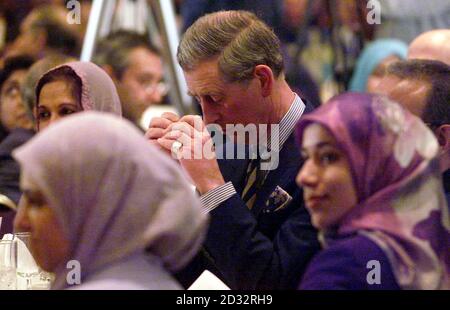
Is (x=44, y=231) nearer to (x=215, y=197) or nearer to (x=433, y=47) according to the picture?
(x=215, y=197)

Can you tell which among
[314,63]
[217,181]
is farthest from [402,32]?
[217,181]

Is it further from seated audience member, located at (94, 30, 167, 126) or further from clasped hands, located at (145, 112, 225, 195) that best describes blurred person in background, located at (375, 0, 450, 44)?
clasped hands, located at (145, 112, 225, 195)

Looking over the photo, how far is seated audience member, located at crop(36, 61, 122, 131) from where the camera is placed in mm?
3426

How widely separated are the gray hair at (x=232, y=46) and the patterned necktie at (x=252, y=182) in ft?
0.76

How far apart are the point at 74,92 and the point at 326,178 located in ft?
3.79

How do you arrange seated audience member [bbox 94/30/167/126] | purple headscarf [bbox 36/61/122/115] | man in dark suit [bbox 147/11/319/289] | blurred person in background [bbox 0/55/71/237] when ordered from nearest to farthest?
man in dark suit [bbox 147/11/319/289] → purple headscarf [bbox 36/61/122/115] → blurred person in background [bbox 0/55/71/237] → seated audience member [bbox 94/30/167/126]

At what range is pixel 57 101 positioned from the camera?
345cm

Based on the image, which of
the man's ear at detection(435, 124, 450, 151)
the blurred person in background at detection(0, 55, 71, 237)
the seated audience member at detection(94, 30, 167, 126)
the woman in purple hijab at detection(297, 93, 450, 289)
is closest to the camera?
the woman in purple hijab at detection(297, 93, 450, 289)

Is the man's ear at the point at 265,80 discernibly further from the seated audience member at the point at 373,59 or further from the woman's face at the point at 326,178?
the seated audience member at the point at 373,59

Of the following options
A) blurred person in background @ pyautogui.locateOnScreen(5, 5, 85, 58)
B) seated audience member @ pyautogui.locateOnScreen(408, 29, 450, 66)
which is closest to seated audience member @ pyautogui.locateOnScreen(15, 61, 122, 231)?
seated audience member @ pyautogui.locateOnScreen(408, 29, 450, 66)

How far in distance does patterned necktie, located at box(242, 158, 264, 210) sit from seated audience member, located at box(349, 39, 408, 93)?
267 cm

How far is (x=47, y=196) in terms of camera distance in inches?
89.1
